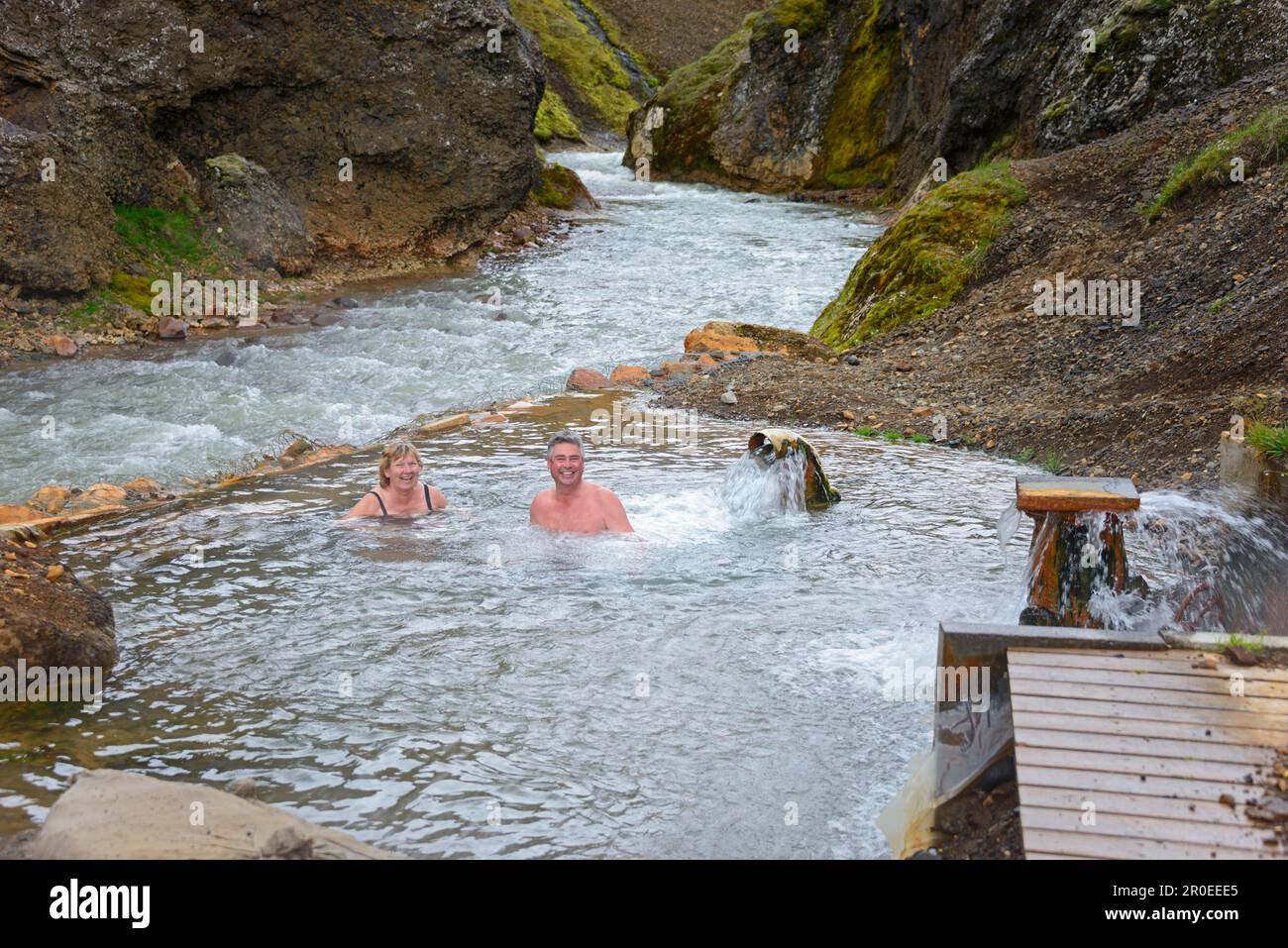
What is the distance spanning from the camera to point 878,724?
16.7ft

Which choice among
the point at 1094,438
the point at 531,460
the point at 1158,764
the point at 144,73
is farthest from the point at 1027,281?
the point at 144,73

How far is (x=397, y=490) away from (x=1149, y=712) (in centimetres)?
508

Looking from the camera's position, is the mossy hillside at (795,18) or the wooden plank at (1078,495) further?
the mossy hillside at (795,18)

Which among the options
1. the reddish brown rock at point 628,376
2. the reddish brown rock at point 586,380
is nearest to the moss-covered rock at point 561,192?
the reddish brown rock at point 628,376

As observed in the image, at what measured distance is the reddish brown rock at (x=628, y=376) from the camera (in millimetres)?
12117

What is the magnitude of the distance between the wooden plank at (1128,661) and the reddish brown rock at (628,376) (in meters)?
7.97

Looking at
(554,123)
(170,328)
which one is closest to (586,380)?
(170,328)

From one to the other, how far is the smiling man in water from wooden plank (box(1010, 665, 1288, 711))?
12.1 feet

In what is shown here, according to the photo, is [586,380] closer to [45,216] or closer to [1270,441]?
[45,216]

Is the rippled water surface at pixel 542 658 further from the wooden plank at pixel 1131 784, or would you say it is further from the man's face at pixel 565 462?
the wooden plank at pixel 1131 784

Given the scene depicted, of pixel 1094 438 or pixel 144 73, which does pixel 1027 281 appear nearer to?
pixel 1094 438

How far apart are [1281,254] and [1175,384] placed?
1521 mm

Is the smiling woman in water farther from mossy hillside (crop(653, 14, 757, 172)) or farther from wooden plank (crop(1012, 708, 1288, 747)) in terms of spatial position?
mossy hillside (crop(653, 14, 757, 172))

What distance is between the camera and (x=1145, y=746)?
379cm
